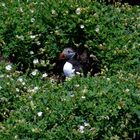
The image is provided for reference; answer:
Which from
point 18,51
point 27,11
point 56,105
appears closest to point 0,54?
point 18,51

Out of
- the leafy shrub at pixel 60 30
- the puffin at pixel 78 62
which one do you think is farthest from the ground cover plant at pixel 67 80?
the puffin at pixel 78 62

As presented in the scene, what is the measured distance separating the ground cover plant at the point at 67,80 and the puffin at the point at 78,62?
0.39ft

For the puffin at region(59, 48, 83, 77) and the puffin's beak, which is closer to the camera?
the puffin at region(59, 48, 83, 77)

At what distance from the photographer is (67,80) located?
5895 millimetres

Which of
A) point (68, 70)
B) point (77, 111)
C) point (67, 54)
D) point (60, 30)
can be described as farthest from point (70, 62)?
point (77, 111)

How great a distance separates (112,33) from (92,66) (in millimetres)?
517

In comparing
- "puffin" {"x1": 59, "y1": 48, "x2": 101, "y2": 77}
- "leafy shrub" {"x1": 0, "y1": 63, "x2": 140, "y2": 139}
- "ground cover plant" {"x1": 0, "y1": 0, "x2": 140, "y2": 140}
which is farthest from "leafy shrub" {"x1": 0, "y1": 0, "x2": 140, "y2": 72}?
"leafy shrub" {"x1": 0, "y1": 63, "x2": 140, "y2": 139}

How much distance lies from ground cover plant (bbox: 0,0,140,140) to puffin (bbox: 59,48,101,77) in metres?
0.12

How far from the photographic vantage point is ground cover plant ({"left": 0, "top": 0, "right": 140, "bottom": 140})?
5.30m

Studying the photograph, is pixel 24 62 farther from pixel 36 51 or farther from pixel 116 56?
pixel 116 56

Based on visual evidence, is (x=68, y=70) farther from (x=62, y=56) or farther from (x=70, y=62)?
(x=62, y=56)

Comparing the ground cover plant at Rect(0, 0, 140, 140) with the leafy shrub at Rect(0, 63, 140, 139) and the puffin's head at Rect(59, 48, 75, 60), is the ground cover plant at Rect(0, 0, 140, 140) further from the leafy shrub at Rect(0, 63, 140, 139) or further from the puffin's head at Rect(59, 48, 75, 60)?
the puffin's head at Rect(59, 48, 75, 60)

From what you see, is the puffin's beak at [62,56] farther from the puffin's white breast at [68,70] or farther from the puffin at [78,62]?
the puffin's white breast at [68,70]

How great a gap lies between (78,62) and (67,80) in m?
1.09
